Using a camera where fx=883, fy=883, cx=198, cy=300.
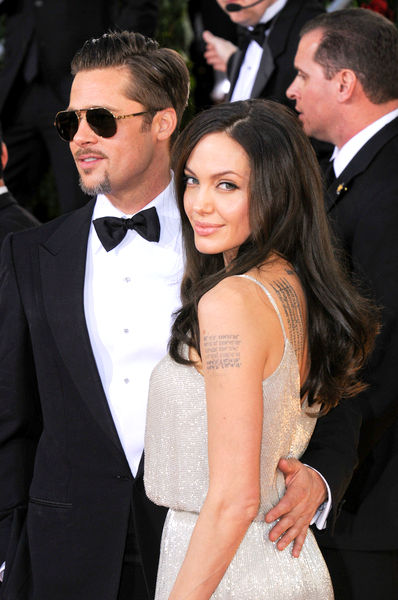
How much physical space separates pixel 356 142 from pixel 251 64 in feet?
5.17

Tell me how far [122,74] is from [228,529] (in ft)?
5.27

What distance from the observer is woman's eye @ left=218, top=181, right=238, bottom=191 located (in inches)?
84.0

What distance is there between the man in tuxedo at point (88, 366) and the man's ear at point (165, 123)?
3.3 inches

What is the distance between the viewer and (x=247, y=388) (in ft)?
6.17

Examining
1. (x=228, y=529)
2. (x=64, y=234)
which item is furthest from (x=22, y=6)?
(x=228, y=529)

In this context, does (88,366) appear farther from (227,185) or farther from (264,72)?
(264,72)

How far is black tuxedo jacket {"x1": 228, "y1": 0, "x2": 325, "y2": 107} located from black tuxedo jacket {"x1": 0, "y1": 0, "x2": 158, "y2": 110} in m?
0.76

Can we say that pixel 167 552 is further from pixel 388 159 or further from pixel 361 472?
pixel 388 159

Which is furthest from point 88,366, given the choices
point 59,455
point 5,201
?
point 5,201

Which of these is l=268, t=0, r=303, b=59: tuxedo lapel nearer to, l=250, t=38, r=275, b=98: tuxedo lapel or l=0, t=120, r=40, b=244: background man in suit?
l=250, t=38, r=275, b=98: tuxedo lapel

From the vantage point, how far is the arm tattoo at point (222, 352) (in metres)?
1.88

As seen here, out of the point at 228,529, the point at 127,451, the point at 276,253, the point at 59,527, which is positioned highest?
the point at 276,253

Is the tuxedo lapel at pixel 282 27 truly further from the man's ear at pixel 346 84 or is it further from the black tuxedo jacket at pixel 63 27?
the man's ear at pixel 346 84

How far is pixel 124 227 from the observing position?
274 centimetres
